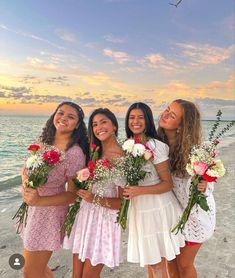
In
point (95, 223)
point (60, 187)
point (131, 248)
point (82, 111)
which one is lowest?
point (131, 248)

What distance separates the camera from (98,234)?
129 inches

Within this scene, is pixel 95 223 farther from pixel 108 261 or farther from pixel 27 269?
pixel 27 269

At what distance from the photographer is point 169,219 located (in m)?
3.31

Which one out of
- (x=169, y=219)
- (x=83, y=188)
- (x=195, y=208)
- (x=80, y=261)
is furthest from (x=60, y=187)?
(x=195, y=208)

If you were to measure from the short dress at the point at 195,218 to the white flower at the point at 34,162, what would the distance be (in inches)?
55.5

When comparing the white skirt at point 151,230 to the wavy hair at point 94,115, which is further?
the wavy hair at point 94,115

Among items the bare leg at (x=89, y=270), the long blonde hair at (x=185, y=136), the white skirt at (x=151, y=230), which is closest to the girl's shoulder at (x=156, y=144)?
the long blonde hair at (x=185, y=136)

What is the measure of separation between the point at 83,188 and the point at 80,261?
2.58 feet

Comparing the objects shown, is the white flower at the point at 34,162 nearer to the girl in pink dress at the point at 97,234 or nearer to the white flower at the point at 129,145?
the girl in pink dress at the point at 97,234

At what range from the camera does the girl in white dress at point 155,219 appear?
3.25 m

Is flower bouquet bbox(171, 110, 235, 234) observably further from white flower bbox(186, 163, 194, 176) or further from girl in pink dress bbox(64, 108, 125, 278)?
girl in pink dress bbox(64, 108, 125, 278)

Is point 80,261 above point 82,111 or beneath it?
beneath

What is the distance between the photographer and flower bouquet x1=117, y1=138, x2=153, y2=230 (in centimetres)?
307

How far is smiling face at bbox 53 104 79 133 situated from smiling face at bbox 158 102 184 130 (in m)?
0.94
